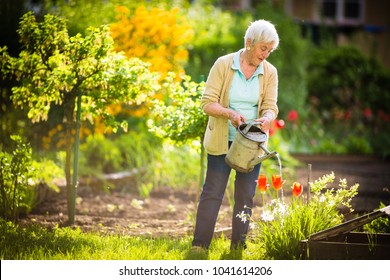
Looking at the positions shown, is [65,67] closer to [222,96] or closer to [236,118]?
[222,96]

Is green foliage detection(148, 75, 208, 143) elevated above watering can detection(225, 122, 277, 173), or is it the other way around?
green foliage detection(148, 75, 208, 143)

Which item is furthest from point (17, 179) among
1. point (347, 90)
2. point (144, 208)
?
point (347, 90)

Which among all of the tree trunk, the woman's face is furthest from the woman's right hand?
the tree trunk

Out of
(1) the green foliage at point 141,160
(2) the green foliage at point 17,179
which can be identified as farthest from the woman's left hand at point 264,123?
(1) the green foliage at point 141,160

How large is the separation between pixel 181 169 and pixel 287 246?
303cm

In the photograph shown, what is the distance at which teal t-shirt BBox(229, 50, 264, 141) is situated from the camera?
432cm

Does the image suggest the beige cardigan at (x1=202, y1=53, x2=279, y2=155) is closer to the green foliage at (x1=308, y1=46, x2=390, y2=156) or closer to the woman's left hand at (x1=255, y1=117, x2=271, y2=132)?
the woman's left hand at (x1=255, y1=117, x2=271, y2=132)

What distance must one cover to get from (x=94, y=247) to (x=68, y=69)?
48.6 inches

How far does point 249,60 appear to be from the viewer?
4.30 metres

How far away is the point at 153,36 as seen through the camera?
23.5 ft

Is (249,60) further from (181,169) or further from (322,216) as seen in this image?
(181,169)

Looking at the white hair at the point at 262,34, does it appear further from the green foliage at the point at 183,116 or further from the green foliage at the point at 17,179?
the green foliage at the point at 17,179

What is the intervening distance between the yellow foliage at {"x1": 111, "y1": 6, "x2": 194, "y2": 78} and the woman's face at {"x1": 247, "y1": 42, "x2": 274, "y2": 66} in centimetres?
247

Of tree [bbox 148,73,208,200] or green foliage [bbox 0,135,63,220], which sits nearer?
tree [bbox 148,73,208,200]
